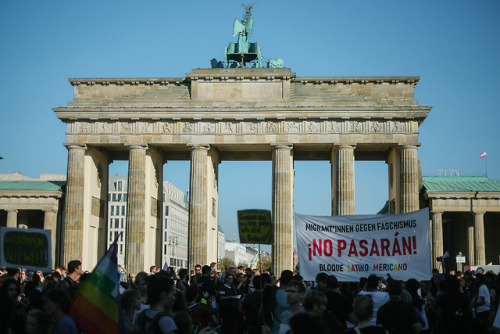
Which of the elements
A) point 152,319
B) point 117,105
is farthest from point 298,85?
point 152,319

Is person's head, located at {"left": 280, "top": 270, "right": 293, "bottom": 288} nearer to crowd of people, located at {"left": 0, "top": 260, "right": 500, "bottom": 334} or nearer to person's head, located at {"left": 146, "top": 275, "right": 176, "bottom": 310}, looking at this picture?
crowd of people, located at {"left": 0, "top": 260, "right": 500, "bottom": 334}

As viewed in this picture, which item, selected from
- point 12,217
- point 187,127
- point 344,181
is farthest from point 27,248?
point 12,217

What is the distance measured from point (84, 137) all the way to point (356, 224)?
127 ft

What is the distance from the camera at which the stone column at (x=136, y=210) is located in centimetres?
4972

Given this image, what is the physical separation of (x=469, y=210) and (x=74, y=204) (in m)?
31.5

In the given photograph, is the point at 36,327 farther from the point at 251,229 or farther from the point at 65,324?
the point at 251,229

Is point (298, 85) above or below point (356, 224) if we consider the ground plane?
above

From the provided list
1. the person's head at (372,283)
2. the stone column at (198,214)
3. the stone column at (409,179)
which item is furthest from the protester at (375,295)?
the stone column at (198,214)

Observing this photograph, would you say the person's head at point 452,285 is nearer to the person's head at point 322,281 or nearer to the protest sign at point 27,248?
the person's head at point 322,281

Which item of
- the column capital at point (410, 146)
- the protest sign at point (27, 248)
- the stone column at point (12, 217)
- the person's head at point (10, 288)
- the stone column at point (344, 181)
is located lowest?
the person's head at point (10, 288)

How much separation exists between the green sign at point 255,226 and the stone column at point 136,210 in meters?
28.5

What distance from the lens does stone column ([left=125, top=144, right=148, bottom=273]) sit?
4972cm

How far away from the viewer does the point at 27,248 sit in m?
13.2

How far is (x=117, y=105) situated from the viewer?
169 ft
